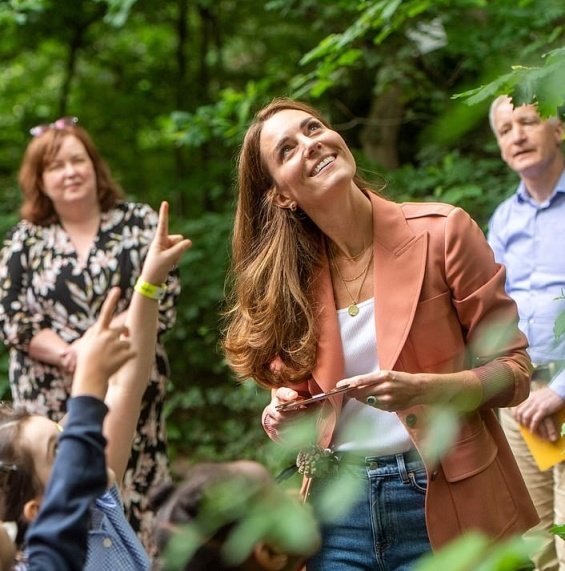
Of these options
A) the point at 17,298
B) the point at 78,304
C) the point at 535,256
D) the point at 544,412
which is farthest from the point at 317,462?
the point at 17,298

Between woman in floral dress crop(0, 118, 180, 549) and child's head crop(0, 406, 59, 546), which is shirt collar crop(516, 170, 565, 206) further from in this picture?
child's head crop(0, 406, 59, 546)

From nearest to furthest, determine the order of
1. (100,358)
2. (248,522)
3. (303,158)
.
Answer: (248,522), (100,358), (303,158)

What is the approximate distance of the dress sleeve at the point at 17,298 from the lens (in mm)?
3977

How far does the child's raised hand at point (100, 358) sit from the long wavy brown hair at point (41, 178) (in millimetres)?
2484

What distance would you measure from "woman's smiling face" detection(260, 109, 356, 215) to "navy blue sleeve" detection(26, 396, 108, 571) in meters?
0.98

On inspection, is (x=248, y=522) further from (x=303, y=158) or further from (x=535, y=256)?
(x=535, y=256)

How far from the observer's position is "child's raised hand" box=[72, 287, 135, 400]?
5.48ft

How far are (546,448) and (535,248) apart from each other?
70 cm

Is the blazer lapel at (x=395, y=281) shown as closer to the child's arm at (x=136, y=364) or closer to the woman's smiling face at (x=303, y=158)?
the woman's smiling face at (x=303, y=158)

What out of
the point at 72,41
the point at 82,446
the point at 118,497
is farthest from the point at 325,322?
the point at 72,41

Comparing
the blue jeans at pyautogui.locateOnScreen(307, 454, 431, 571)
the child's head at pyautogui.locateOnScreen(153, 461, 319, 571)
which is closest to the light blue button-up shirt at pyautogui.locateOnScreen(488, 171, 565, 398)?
the blue jeans at pyautogui.locateOnScreen(307, 454, 431, 571)

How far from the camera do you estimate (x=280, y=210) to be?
8.45ft

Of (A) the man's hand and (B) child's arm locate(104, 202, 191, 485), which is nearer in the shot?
(B) child's arm locate(104, 202, 191, 485)

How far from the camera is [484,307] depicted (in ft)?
7.19
